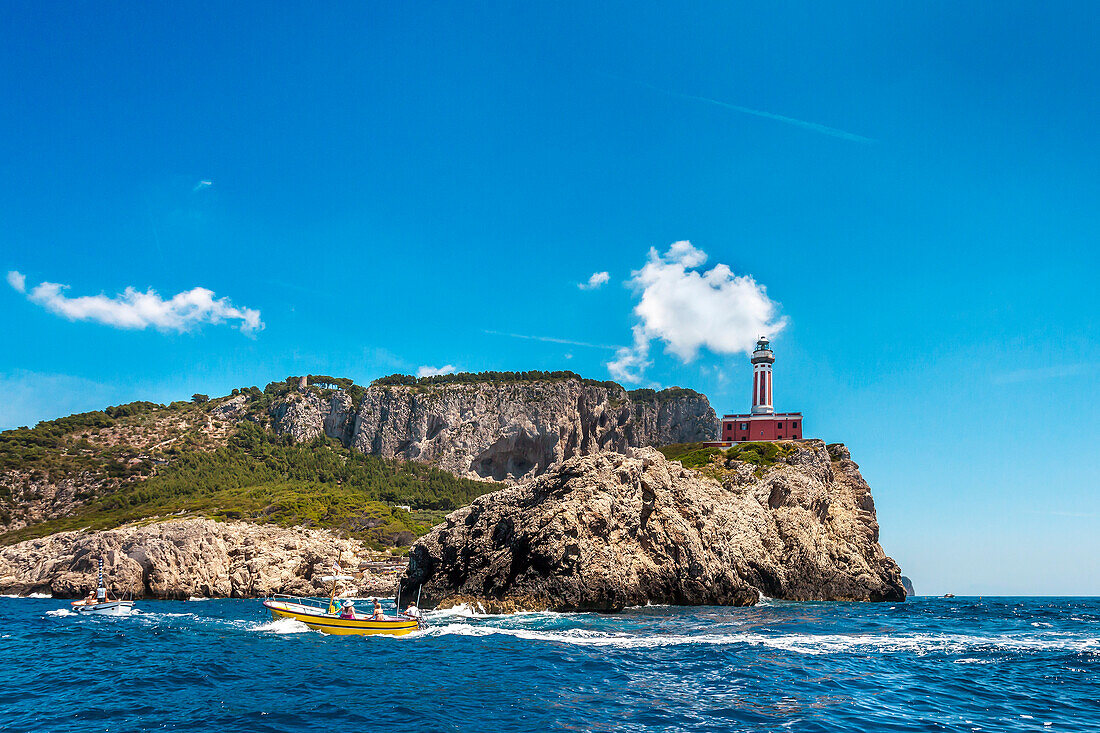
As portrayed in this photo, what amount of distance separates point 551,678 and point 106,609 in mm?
48224

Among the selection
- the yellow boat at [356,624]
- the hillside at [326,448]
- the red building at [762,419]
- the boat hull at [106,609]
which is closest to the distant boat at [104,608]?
the boat hull at [106,609]

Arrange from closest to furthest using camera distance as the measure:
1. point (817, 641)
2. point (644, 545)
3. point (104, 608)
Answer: point (817, 641) < point (104, 608) < point (644, 545)

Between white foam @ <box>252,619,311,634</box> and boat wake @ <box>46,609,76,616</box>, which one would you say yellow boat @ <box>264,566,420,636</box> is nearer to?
white foam @ <box>252,619,311,634</box>

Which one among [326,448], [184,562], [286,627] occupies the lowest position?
A: [184,562]

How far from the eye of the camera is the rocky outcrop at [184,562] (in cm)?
7731

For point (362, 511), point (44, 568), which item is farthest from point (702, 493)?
point (44, 568)

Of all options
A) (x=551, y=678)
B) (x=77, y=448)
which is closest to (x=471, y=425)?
(x=77, y=448)

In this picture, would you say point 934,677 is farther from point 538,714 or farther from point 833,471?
point 833,471

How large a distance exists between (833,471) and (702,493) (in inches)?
1090

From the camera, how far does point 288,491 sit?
124m

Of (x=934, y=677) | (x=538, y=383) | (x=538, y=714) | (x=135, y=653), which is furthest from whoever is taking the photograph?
(x=538, y=383)

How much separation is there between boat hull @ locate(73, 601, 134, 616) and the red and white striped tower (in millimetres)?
85237

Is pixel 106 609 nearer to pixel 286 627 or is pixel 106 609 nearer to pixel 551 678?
pixel 286 627

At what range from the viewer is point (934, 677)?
2688 cm
